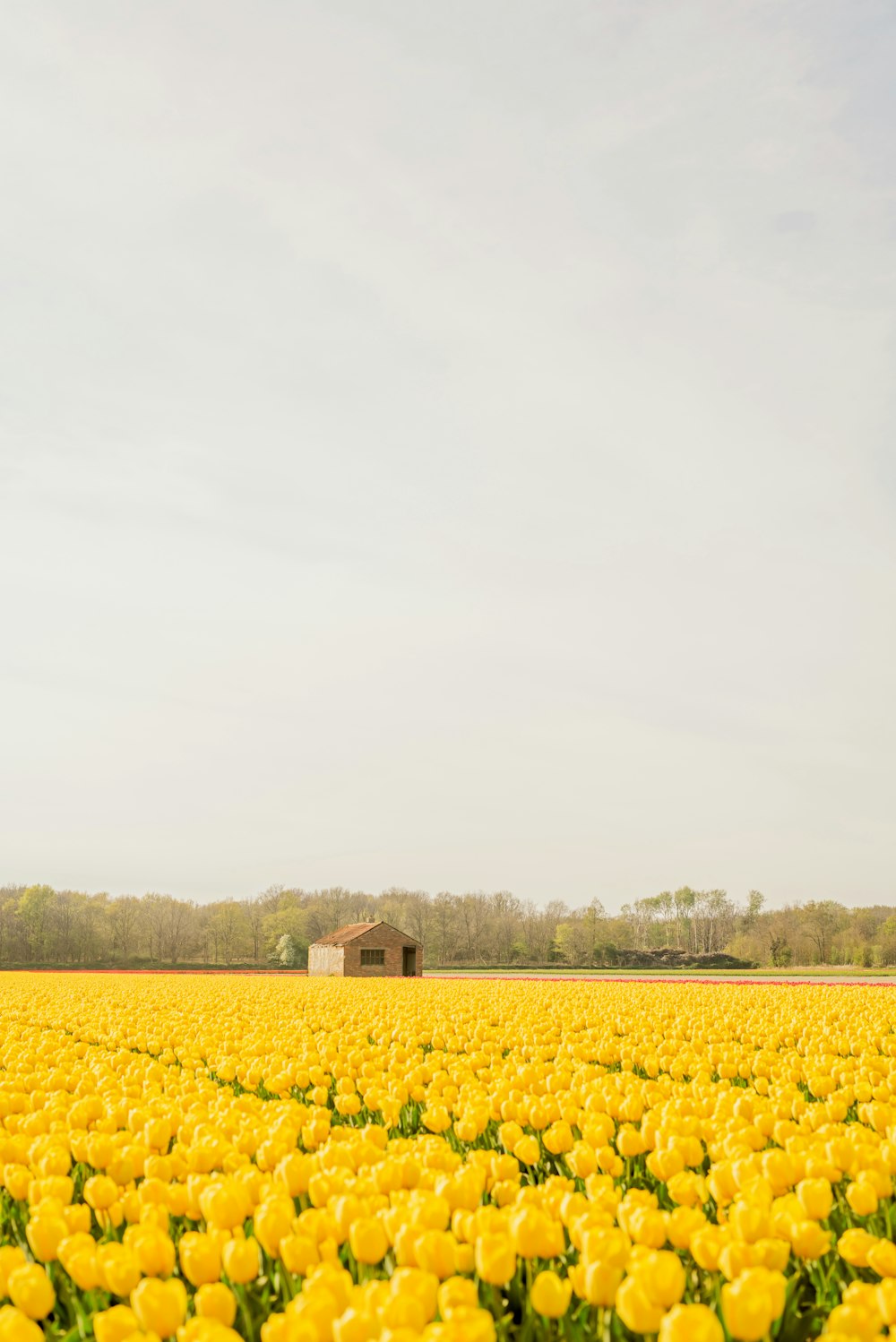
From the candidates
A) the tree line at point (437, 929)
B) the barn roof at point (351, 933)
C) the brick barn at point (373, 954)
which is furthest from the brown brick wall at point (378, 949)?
the tree line at point (437, 929)

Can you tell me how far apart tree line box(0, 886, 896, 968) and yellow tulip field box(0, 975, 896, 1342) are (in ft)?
256

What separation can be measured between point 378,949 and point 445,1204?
4801 centimetres

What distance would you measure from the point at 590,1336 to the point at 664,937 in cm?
13882

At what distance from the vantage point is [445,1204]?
128 inches

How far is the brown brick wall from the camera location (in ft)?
159

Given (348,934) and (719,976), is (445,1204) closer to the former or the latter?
(348,934)

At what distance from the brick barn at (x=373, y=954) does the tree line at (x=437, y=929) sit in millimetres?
32376

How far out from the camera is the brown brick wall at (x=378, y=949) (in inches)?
1911

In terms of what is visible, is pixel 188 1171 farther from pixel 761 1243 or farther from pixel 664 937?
pixel 664 937

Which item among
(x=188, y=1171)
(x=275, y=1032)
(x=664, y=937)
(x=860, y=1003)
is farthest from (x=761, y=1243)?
(x=664, y=937)

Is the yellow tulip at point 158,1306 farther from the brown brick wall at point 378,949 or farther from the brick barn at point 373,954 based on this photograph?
the brown brick wall at point 378,949

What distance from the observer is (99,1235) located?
14.6ft

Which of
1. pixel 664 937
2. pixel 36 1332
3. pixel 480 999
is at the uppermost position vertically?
pixel 36 1332

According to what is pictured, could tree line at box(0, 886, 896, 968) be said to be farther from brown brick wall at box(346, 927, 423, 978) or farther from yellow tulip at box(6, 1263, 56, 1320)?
yellow tulip at box(6, 1263, 56, 1320)
